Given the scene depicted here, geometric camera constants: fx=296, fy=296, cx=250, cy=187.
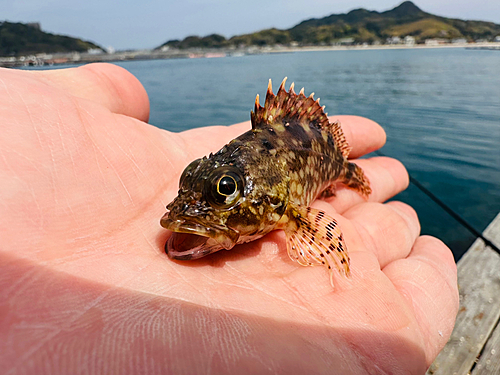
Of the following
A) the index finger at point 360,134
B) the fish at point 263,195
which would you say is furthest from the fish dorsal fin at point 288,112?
the index finger at point 360,134

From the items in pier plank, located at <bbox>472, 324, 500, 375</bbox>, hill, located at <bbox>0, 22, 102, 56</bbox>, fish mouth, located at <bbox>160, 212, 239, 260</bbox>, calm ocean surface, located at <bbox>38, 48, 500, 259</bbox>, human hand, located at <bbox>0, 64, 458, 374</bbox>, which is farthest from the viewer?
hill, located at <bbox>0, 22, 102, 56</bbox>

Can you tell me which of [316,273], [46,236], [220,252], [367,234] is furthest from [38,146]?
[367,234]

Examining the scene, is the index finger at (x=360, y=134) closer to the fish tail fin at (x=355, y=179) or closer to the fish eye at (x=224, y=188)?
the fish tail fin at (x=355, y=179)

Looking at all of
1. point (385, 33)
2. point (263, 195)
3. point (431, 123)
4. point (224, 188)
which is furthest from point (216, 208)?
point (385, 33)

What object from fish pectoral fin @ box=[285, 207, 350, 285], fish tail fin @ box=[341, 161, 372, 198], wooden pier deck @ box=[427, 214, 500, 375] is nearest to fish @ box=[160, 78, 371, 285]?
fish pectoral fin @ box=[285, 207, 350, 285]

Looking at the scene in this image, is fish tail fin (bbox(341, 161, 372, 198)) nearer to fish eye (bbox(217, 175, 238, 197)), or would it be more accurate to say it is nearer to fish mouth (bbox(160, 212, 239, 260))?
fish eye (bbox(217, 175, 238, 197))

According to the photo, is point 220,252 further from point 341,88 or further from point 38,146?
point 341,88
